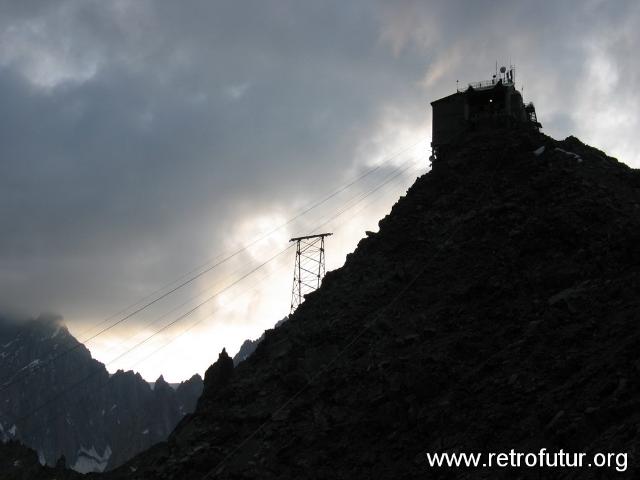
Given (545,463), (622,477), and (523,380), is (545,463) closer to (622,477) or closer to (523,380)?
(622,477)

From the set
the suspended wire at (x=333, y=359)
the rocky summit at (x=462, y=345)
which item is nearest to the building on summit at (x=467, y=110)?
the rocky summit at (x=462, y=345)

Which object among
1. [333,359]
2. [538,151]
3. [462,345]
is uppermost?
[538,151]

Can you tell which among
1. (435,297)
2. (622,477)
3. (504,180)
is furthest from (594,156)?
(622,477)

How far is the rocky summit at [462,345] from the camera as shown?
70.4 feet

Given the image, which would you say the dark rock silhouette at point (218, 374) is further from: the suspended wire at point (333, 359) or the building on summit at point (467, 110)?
the building on summit at point (467, 110)

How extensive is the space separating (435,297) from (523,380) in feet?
36.8

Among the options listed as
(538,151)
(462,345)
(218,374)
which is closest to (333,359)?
(462,345)

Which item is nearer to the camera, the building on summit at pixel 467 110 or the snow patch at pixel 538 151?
the snow patch at pixel 538 151

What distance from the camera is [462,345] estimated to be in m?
28.8

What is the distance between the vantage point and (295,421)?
3120 cm

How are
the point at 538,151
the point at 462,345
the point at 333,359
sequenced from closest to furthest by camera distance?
the point at 462,345 → the point at 333,359 → the point at 538,151

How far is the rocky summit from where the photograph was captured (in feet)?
70.4

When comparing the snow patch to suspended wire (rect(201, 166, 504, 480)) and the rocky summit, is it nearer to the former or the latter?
the rocky summit

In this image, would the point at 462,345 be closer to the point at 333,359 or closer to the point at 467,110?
the point at 333,359
